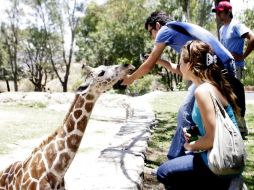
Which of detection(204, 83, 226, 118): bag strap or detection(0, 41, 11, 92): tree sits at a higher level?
detection(204, 83, 226, 118): bag strap

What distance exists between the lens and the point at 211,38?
161 inches

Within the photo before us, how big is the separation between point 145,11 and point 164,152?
88.7ft

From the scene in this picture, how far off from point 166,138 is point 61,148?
4.67 metres

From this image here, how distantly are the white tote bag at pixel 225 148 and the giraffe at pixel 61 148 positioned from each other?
0.91 m

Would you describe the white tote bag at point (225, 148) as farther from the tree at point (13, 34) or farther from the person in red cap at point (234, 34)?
the tree at point (13, 34)

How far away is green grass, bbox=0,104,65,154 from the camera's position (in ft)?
34.2

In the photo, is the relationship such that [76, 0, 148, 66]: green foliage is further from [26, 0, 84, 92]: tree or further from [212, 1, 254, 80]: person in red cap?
[212, 1, 254, 80]: person in red cap

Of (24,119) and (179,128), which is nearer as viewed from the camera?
(179,128)

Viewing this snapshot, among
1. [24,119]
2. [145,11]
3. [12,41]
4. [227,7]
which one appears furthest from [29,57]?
[227,7]

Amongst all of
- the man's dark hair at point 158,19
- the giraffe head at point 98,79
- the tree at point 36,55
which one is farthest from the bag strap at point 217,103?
the tree at point 36,55

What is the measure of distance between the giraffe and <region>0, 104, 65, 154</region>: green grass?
5.59 meters

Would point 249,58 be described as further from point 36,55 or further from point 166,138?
point 36,55

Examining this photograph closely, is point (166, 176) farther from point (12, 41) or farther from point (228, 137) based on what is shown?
point (12, 41)

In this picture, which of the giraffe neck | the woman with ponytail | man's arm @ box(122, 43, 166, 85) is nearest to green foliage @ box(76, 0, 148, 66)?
man's arm @ box(122, 43, 166, 85)
